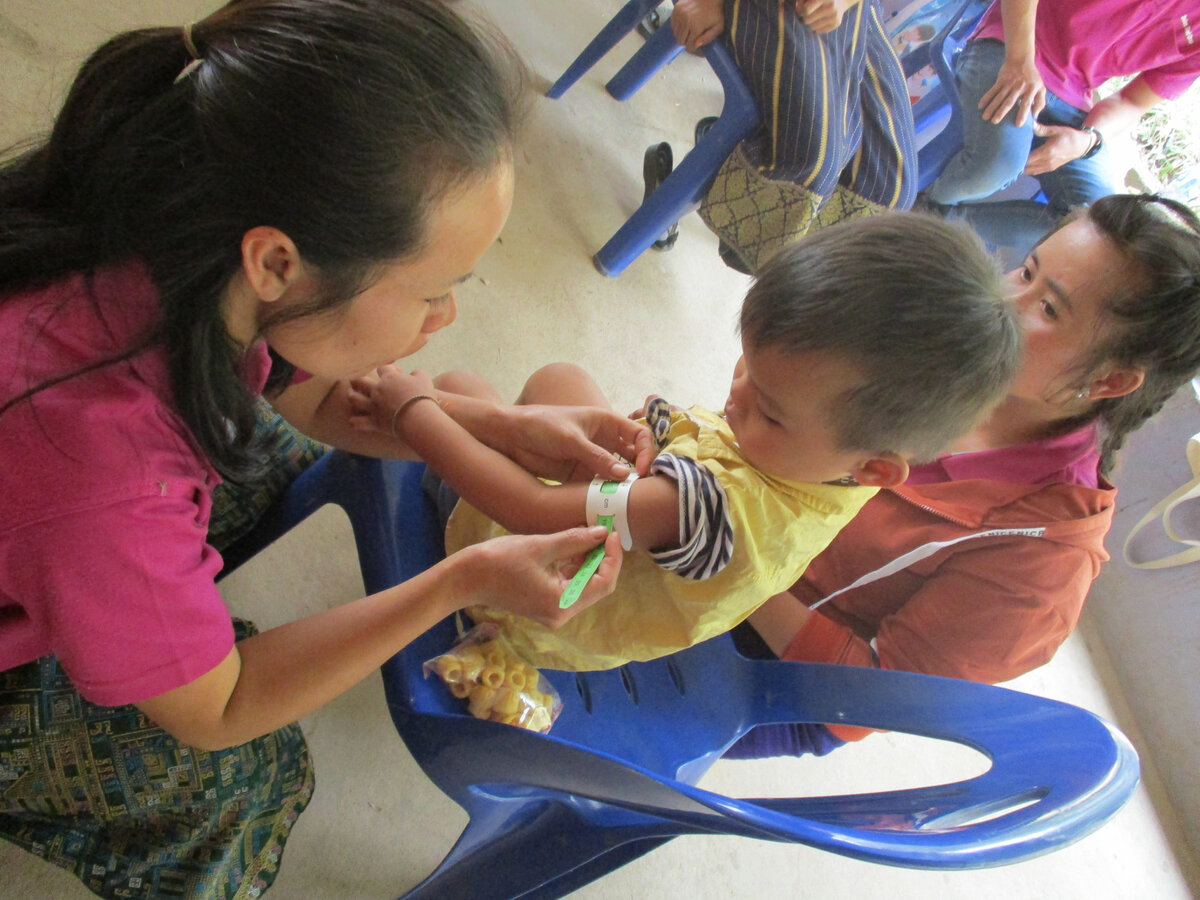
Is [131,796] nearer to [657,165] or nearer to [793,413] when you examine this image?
[793,413]

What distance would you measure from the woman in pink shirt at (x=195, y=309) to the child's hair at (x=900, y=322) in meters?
0.29

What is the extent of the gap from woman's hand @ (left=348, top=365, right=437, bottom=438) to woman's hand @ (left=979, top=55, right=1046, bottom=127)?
1.52m

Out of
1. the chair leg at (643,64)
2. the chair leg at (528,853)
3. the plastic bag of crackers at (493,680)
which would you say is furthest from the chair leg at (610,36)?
the chair leg at (528,853)

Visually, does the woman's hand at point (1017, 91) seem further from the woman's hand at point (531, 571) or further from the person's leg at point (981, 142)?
the woman's hand at point (531, 571)

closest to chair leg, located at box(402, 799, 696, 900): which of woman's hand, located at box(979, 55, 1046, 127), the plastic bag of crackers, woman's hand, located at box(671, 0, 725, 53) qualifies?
the plastic bag of crackers

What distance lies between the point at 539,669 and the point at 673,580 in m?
0.22

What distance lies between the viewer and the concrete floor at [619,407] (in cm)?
110

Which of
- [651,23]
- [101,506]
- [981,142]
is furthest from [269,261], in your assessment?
[651,23]

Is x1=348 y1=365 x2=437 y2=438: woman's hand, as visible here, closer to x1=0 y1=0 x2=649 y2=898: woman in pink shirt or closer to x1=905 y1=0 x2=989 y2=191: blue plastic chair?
x1=0 y1=0 x2=649 y2=898: woman in pink shirt

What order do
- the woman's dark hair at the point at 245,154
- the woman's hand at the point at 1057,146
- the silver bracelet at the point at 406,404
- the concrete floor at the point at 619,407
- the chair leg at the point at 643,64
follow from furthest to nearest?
the chair leg at the point at 643,64, the woman's hand at the point at 1057,146, the concrete floor at the point at 619,407, the silver bracelet at the point at 406,404, the woman's dark hair at the point at 245,154

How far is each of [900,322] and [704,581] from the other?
0.31m

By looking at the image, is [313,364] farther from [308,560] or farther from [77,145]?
[308,560]

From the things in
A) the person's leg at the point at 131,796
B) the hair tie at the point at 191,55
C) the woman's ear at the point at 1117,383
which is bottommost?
the person's leg at the point at 131,796

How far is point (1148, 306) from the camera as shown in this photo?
0.90 meters
